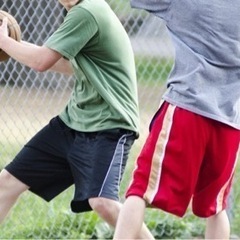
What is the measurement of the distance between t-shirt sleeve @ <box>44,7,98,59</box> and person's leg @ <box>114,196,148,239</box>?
33.5 inches

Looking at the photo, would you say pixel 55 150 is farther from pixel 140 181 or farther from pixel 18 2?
pixel 18 2

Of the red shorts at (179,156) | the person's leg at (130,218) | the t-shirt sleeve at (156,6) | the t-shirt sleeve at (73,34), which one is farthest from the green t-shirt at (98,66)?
the person's leg at (130,218)

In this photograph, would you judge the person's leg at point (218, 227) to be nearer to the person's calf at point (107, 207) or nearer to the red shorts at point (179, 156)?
the red shorts at point (179, 156)

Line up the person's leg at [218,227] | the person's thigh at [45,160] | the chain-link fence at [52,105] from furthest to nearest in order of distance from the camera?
the chain-link fence at [52,105], the person's thigh at [45,160], the person's leg at [218,227]

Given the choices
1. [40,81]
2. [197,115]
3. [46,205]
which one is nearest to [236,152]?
[197,115]

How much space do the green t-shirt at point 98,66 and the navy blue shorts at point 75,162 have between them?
0.07 metres

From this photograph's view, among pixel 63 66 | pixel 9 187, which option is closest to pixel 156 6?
pixel 63 66

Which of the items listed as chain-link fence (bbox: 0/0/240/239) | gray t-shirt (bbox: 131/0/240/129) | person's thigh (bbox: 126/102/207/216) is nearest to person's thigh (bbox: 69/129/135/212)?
person's thigh (bbox: 126/102/207/216)

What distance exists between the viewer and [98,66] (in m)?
6.05

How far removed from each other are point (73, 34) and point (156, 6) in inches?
21.3

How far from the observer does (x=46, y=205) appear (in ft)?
A: 26.7

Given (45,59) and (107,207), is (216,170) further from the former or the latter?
(45,59)

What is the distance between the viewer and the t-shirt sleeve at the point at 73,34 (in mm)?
5859

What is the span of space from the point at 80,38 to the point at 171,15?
0.58m
